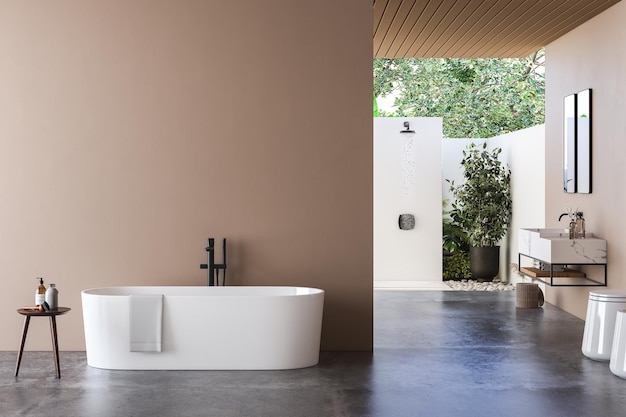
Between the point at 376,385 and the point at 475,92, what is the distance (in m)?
12.5

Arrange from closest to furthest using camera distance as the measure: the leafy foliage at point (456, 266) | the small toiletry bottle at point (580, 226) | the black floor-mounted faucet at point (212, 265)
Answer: the black floor-mounted faucet at point (212, 265) → the small toiletry bottle at point (580, 226) → the leafy foliage at point (456, 266)

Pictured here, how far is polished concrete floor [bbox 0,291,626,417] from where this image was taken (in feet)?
15.0

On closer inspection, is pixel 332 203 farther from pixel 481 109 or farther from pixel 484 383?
pixel 481 109

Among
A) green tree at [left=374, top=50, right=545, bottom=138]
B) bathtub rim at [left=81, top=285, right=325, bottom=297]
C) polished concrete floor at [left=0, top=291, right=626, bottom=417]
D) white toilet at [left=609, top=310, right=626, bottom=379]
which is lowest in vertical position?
polished concrete floor at [left=0, top=291, right=626, bottom=417]

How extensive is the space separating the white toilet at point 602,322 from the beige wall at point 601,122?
4.07 feet

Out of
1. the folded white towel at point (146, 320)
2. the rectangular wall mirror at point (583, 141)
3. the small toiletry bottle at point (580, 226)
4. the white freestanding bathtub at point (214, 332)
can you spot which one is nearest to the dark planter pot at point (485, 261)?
the rectangular wall mirror at point (583, 141)

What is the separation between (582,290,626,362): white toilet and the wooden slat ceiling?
2.64 m

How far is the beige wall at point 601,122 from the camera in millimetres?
7024

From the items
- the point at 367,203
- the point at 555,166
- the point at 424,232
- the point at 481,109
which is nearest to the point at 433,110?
the point at 481,109

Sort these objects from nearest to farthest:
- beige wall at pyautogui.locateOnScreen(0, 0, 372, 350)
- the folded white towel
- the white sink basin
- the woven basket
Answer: the folded white towel
beige wall at pyautogui.locateOnScreen(0, 0, 372, 350)
the white sink basin
the woven basket

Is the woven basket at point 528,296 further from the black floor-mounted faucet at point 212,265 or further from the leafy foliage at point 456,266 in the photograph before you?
the black floor-mounted faucet at point 212,265

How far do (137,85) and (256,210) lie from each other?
1.35 meters

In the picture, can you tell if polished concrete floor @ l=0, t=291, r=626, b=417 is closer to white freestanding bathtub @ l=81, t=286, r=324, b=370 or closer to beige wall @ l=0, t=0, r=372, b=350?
white freestanding bathtub @ l=81, t=286, r=324, b=370

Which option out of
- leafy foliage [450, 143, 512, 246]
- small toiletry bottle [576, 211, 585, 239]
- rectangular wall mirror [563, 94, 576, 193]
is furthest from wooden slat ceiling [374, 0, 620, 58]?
leafy foliage [450, 143, 512, 246]
